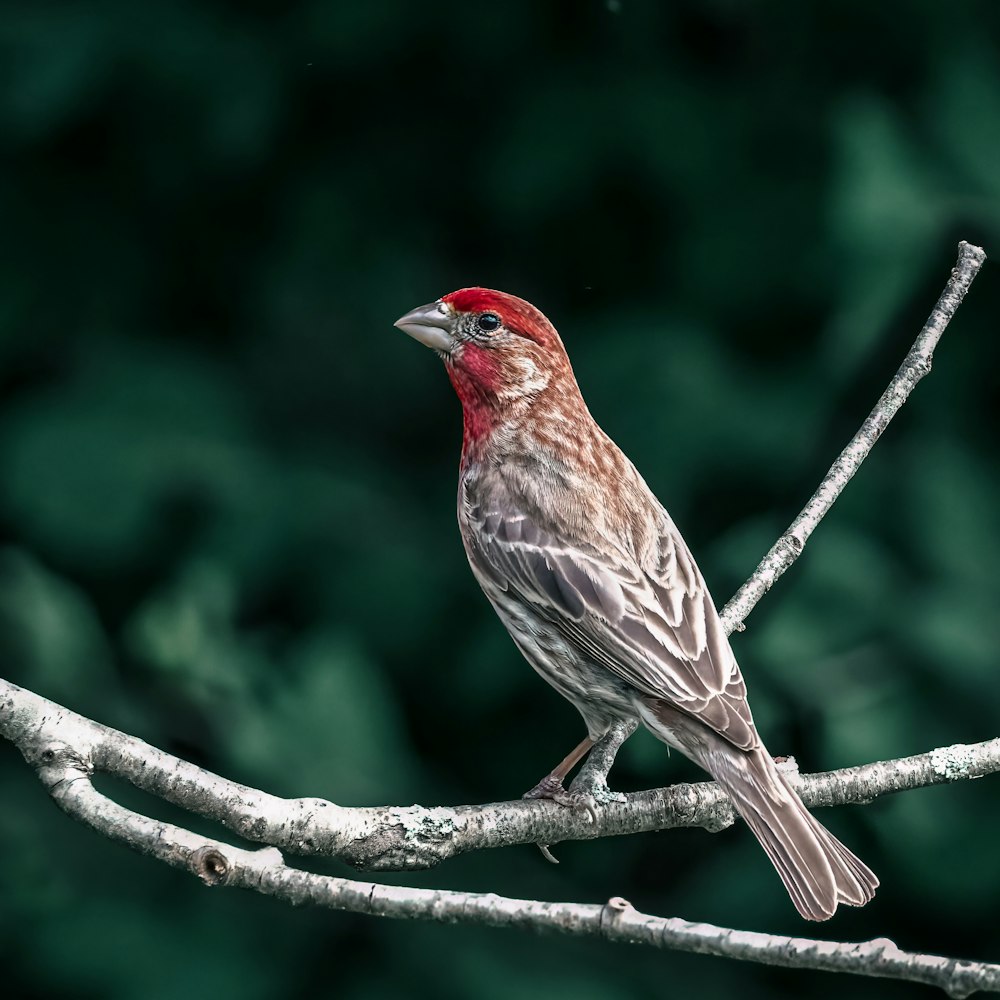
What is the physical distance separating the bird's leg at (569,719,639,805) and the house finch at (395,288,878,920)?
0.04ft

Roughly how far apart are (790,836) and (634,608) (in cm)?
57

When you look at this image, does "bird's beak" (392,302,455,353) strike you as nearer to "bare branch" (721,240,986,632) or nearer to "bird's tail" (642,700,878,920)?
"bare branch" (721,240,986,632)

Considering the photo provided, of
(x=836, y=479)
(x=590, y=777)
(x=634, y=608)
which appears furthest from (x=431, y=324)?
(x=590, y=777)

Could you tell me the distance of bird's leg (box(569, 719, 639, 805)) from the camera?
237cm

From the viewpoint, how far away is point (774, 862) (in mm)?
2176

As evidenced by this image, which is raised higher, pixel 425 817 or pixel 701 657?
pixel 701 657

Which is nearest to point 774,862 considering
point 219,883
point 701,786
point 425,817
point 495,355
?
point 701,786

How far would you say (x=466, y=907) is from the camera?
1.55 metres

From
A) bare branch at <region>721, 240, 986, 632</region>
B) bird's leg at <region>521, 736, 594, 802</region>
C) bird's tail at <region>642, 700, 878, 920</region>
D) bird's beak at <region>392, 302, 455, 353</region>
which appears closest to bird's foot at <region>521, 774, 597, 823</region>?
bird's leg at <region>521, 736, 594, 802</region>

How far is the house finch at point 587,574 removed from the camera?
230 cm

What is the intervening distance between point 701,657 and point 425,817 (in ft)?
2.27

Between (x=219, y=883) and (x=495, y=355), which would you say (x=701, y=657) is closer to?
(x=495, y=355)

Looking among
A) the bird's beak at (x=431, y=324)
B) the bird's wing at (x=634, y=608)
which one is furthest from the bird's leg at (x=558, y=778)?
the bird's beak at (x=431, y=324)

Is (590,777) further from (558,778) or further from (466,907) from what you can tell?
(466,907)
